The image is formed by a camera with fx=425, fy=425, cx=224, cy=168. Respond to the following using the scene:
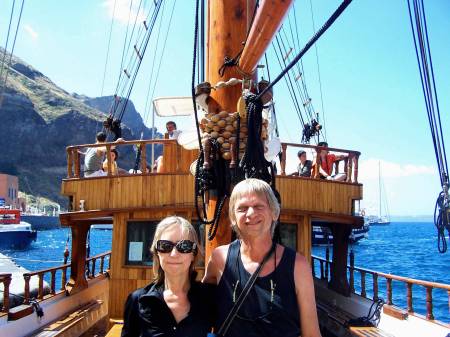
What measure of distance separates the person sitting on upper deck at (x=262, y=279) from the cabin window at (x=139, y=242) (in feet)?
18.4

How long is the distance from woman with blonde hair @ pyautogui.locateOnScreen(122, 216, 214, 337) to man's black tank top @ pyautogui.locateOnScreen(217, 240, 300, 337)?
0.13m

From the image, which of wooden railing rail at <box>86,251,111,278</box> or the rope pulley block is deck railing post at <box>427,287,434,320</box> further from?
wooden railing rail at <box>86,251,111,278</box>

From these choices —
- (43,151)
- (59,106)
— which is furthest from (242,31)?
(59,106)

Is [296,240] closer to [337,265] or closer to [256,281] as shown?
[337,265]

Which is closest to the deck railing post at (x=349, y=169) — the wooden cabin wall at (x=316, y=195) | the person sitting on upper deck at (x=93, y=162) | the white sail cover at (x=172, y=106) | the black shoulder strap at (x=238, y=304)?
the wooden cabin wall at (x=316, y=195)

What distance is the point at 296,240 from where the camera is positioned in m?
8.00

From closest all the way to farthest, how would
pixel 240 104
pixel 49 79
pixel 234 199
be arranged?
pixel 234 199
pixel 240 104
pixel 49 79

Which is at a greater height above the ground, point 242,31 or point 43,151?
point 43,151

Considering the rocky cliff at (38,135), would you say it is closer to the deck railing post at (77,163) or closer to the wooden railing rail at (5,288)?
the deck railing post at (77,163)

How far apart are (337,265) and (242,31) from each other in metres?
7.42

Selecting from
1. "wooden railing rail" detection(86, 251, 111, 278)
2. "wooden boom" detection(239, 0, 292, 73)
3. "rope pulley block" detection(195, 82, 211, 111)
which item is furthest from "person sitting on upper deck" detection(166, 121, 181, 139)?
"wooden boom" detection(239, 0, 292, 73)

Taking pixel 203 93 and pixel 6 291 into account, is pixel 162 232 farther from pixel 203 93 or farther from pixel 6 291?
pixel 6 291

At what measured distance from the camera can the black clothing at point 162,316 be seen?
88.9 inches

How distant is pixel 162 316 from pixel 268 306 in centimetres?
57
